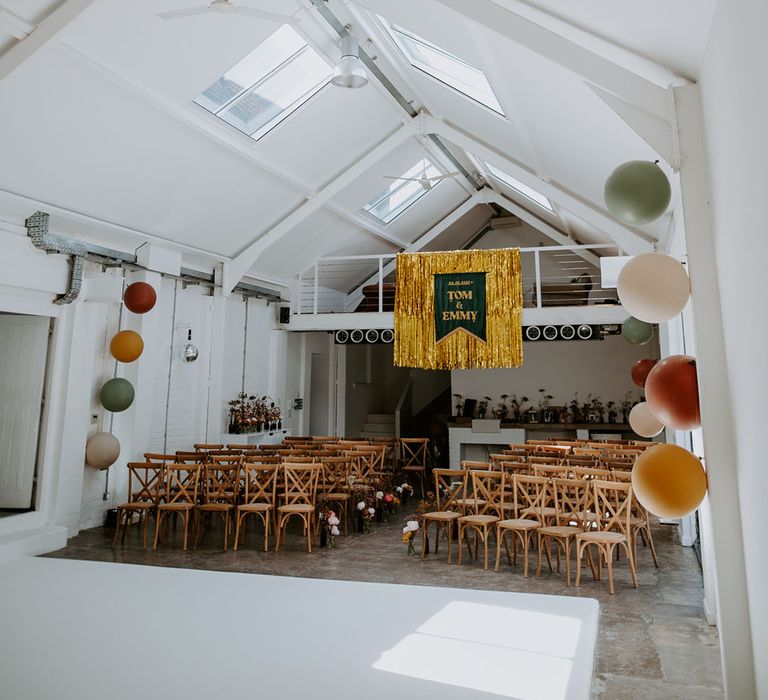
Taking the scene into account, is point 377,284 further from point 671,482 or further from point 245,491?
point 671,482

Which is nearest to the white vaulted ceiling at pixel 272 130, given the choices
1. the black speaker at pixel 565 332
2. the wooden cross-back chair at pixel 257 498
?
the black speaker at pixel 565 332

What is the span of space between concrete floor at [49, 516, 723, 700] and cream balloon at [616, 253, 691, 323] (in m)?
2.04

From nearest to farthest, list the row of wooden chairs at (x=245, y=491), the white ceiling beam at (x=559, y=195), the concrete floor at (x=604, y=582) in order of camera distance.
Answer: the concrete floor at (x=604, y=582) < the row of wooden chairs at (x=245, y=491) < the white ceiling beam at (x=559, y=195)

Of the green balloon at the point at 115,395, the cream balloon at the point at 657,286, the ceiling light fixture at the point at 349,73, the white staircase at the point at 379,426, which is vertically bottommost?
the white staircase at the point at 379,426

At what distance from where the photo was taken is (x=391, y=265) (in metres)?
13.7

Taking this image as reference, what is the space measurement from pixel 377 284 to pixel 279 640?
34.3ft

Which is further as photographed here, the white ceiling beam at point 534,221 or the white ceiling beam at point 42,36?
the white ceiling beam at point 534,221


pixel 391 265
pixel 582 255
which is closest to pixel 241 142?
pixel 391 265

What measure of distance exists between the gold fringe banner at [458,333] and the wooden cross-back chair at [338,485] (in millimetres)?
2895

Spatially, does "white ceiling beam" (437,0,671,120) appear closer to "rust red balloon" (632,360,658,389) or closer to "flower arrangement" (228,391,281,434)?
"rust red balloon" (632,360,658,389)

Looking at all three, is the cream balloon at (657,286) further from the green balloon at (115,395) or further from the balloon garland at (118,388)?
the green balloon at (115,395)

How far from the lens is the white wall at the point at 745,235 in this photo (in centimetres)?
173

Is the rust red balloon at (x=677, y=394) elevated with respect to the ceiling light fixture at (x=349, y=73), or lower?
lower

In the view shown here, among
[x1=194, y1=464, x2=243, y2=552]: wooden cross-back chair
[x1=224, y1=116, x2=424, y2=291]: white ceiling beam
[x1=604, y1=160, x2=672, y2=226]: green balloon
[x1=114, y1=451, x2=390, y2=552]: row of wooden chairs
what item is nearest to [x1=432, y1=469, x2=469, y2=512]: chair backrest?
[x1=114, y1=451, x2=390, y2=552]: row of wooden chairs
